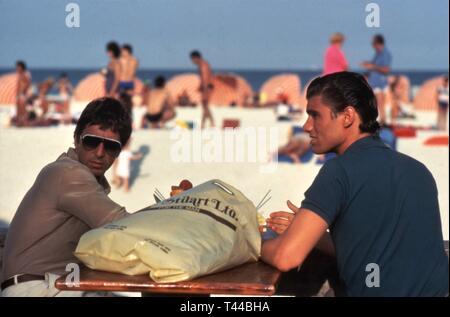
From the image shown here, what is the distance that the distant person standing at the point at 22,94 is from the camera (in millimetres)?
15555

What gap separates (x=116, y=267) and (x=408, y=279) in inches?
35.2

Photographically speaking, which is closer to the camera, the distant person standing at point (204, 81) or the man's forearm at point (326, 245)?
the man's forearm at point (326, 245)

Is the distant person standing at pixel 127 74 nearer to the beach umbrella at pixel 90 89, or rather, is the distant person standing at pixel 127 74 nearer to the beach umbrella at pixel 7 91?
the beach umbrella at pixel 90 89

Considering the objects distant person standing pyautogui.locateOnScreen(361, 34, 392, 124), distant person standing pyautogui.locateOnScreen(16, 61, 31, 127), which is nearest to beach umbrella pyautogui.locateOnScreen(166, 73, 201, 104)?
distant person standing pyautogui.locateOnScreen(16, 61, 31, 127)

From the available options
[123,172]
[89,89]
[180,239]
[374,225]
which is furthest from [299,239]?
[89,89]

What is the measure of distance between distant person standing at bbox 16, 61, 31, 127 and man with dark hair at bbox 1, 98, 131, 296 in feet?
42.7

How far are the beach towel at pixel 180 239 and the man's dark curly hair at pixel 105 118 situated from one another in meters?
0.44

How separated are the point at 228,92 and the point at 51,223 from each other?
20807 millimetres

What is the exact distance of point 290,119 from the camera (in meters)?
17.4

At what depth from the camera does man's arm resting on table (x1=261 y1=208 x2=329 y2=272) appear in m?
2.45
